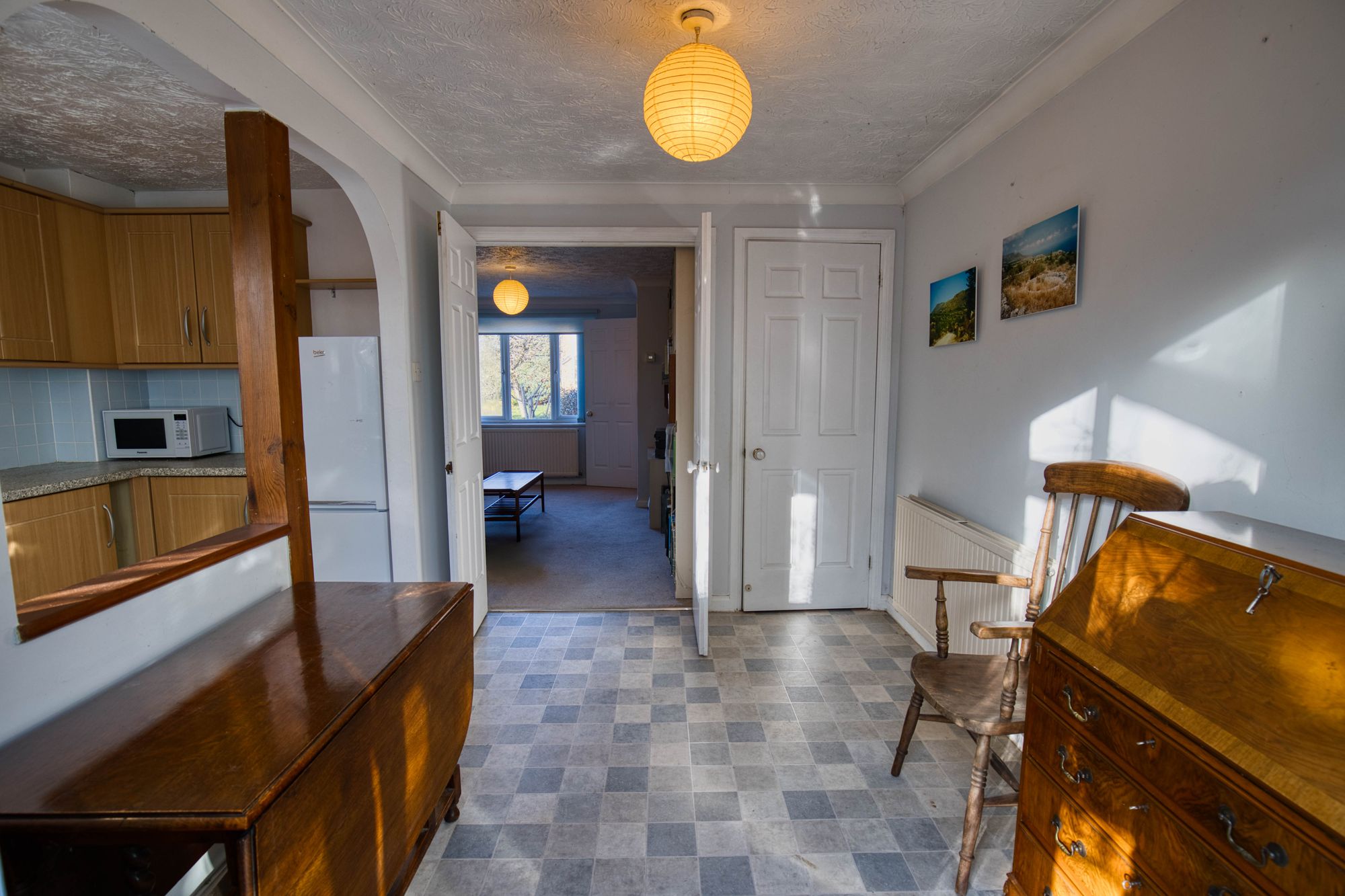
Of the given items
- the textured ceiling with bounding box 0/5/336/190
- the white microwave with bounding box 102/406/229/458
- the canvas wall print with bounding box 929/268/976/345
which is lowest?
the white microwave with bounding box 102/406/229/458

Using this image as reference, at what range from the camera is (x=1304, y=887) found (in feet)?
2.29

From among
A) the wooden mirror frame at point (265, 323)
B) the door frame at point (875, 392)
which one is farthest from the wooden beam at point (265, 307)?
the door frame at point (875, 392)

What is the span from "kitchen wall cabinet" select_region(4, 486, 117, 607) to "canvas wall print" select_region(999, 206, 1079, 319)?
3938mm

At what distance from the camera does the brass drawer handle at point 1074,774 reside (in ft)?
3.53

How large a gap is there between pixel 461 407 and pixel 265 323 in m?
1.20

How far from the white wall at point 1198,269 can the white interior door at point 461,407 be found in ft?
7.77

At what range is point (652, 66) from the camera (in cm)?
188

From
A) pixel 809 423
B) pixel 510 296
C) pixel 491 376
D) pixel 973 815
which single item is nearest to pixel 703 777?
pixel 973 815

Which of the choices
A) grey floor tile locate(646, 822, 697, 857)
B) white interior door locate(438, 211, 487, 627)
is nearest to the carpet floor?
white interior door locate(438, 211, 487, 627)

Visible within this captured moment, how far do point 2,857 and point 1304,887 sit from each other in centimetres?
188

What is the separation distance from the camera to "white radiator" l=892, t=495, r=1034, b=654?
78.6 inches

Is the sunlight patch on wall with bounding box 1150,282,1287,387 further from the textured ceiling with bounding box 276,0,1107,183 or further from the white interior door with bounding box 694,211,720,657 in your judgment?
the white interior door with bounding box 694,211,720,657

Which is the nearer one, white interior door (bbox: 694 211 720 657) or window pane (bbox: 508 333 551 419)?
white interior door (bbox: 694 211 720 657)

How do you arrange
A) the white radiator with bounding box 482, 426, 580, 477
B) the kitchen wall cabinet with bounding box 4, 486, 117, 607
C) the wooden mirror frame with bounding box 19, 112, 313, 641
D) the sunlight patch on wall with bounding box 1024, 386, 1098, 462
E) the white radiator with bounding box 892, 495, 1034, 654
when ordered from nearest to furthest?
the wooden mirror frame with bounding box 19, 112, 313, 641
the sunlight patch on wall with bounding box 1024, 386, 1098, 462
the white radiator with bounding box 892, 495, 1034, 654
the kitchen wall cabinet with bounding box 4, 486, 117, 607
the white radiator with bounding box 482, 426, 580, 477
